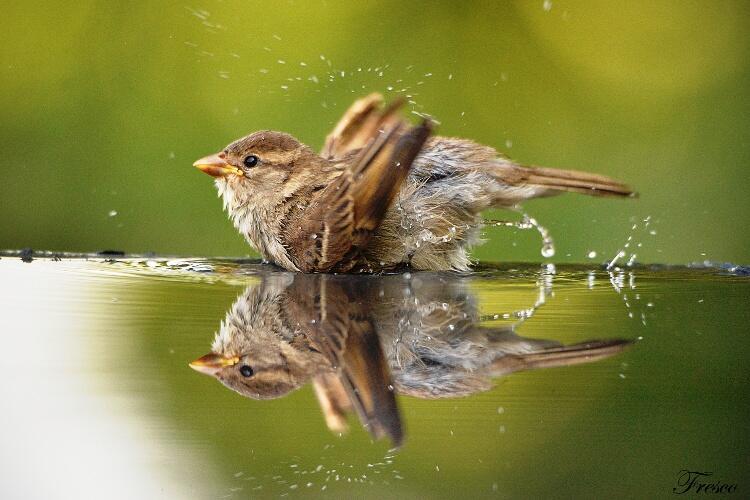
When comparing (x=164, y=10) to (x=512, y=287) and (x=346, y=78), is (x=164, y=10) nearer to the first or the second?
(x=346, y=78)

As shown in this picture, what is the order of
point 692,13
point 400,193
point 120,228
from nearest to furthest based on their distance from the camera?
point 400,193, point 120,228, point 692,13

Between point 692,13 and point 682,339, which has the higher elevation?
point 692,13

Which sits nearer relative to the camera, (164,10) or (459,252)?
(459,252)

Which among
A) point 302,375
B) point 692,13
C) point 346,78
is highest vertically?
point 692,13

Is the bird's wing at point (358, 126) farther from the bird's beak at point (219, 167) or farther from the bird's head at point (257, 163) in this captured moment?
the bird's beak at point (219, 167)

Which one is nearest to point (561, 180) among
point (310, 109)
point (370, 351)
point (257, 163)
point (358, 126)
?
point (358, 126)

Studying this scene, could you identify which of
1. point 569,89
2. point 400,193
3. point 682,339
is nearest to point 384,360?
point 682,339

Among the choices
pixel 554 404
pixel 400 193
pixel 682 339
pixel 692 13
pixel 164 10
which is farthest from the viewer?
pixel 692 13
